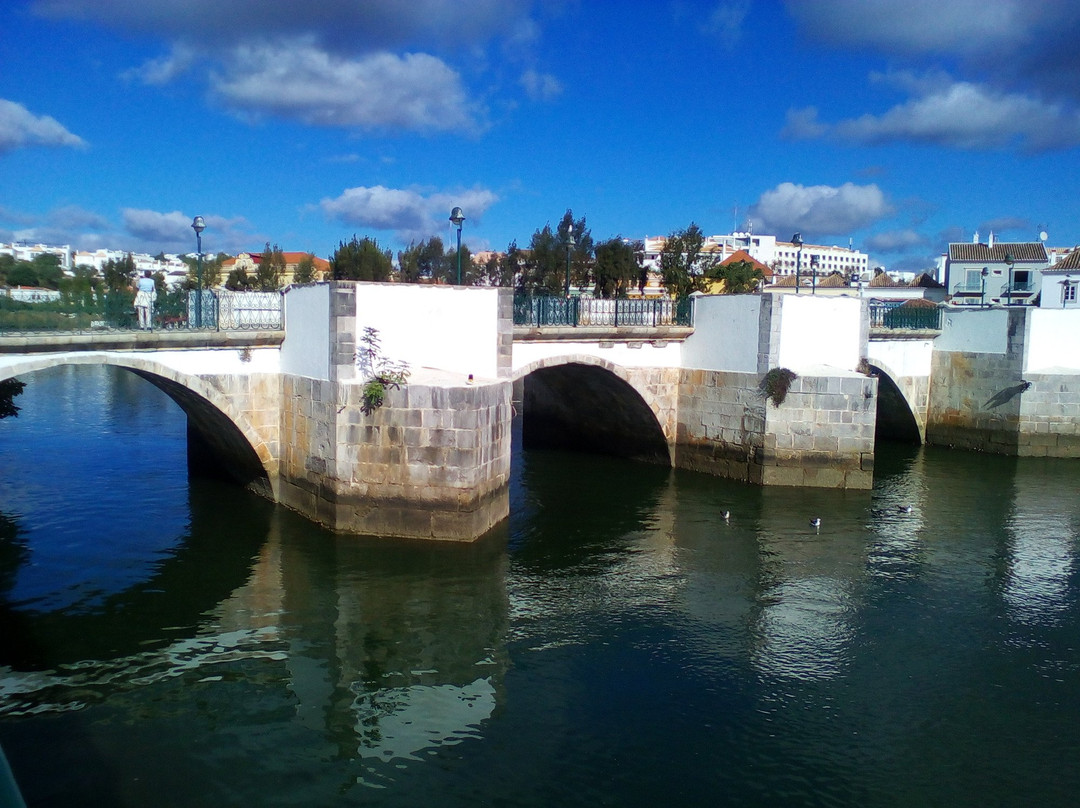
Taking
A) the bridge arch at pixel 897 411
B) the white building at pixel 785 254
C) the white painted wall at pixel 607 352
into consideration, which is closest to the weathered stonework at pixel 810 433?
the white painted wall at pixel 607 352

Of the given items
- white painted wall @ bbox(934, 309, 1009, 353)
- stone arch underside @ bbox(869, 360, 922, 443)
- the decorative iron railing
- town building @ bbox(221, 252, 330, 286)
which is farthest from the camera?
town building @ bbox(221, 252, 330, 286)

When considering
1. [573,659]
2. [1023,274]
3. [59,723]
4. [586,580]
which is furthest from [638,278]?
[59,723]

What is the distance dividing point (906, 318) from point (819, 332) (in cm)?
779

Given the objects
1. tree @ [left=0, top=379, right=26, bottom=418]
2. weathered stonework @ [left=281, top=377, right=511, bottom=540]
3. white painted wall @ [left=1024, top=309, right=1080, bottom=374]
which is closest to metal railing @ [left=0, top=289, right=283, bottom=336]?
weathered stonework @ [left=281, top=377, right=511, bottom=540]

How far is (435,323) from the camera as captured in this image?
1473cm

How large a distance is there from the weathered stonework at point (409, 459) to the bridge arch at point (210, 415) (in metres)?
1.75

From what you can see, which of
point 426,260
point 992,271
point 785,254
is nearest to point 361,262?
point 426,260

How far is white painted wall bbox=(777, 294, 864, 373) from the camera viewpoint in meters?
18.9

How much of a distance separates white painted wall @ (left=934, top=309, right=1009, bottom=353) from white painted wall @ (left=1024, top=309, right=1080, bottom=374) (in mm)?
621

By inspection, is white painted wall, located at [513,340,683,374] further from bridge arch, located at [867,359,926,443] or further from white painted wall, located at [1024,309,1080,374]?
white painted wall, located at [1024,309,1080,374]

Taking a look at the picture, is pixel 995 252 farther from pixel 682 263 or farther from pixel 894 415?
pixel 894 415

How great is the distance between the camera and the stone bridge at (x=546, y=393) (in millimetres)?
13953

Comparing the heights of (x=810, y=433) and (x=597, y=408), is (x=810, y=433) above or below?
below

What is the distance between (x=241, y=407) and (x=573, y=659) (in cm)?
815
